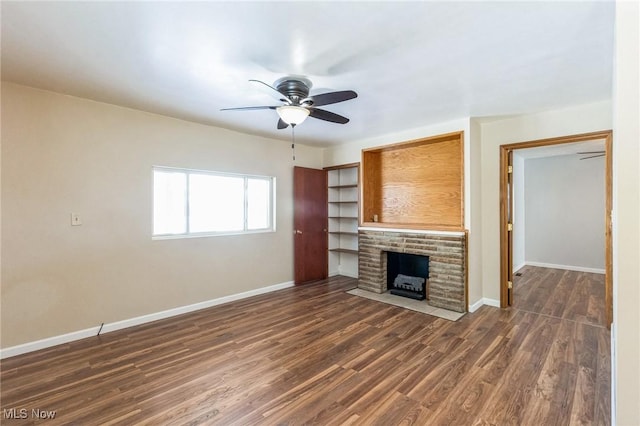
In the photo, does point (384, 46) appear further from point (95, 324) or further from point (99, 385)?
point (95, 324)

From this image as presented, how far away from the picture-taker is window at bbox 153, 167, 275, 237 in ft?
12.5

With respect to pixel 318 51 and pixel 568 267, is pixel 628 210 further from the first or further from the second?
pixel 568 267

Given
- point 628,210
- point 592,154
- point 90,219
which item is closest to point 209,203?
point 90,219

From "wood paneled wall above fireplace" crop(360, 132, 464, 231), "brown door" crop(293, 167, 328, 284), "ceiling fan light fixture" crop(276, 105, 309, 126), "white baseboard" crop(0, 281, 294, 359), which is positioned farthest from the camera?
"brown door" crop(293, 167, 328, 284)

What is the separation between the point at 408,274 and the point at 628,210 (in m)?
3.60

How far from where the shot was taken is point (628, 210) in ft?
4.35

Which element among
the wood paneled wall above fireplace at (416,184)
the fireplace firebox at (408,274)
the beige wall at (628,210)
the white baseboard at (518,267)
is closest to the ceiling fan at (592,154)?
the white baseboard at (518,267)

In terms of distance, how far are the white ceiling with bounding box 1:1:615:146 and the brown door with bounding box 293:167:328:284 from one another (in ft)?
7.21

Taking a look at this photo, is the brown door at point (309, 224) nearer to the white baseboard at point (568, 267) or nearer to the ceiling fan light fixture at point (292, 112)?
the ceiling fan light fixture at point (292, 112)

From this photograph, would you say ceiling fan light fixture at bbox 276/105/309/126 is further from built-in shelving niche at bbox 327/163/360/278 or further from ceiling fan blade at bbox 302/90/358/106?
built-in shelving niche at bbox 327/163/360/278

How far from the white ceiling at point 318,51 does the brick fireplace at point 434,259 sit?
69.5 inches

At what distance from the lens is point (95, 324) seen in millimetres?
3195

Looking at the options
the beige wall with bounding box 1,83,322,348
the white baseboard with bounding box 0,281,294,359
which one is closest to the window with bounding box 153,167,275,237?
the beige wall with bounding box 1,83,322,348

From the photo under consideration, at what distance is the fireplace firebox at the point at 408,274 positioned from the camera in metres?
4.45
